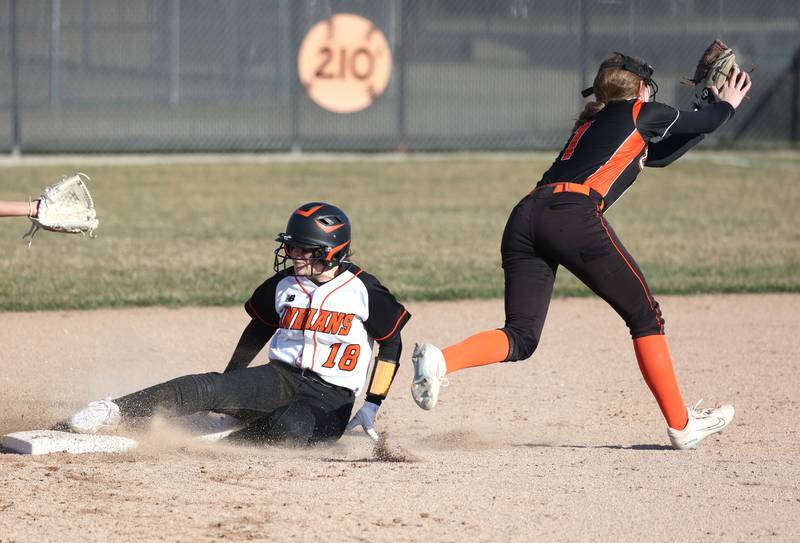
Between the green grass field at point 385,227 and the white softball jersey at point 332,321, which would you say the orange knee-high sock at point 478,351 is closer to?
the white softball jersey at point 332,321

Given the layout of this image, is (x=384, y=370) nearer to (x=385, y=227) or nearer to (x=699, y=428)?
(x=699, y=428)

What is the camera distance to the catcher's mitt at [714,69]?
17.1 feet

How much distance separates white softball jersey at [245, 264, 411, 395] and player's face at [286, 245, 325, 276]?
0.21ft

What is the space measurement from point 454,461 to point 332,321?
0.79m

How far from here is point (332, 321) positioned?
5.14 meters

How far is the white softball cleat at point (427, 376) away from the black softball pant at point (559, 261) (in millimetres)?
377

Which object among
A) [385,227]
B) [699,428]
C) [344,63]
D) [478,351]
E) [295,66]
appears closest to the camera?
[478,351]

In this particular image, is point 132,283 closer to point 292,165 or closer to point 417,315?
point 417,315

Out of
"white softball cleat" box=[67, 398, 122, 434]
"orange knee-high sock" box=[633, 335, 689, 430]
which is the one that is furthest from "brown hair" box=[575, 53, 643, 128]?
"white softball cleat" box=[67, 398, 122, 434]

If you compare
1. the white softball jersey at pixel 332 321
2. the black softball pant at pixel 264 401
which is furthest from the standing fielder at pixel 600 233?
the black softball pant at pixel 264 401

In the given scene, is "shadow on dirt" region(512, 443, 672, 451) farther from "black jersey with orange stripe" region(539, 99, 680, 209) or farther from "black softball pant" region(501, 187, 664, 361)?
"black jersey with orange stripe" region(539, 99, 680, 209)

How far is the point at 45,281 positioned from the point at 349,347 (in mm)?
4681

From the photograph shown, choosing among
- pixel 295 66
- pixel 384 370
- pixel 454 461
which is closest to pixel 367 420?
pixel 384 370

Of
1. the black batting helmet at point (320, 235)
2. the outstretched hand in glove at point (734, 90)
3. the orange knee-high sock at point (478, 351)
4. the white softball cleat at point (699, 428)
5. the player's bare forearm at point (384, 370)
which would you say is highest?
the outstretched hand in glove at point (734, 90)
